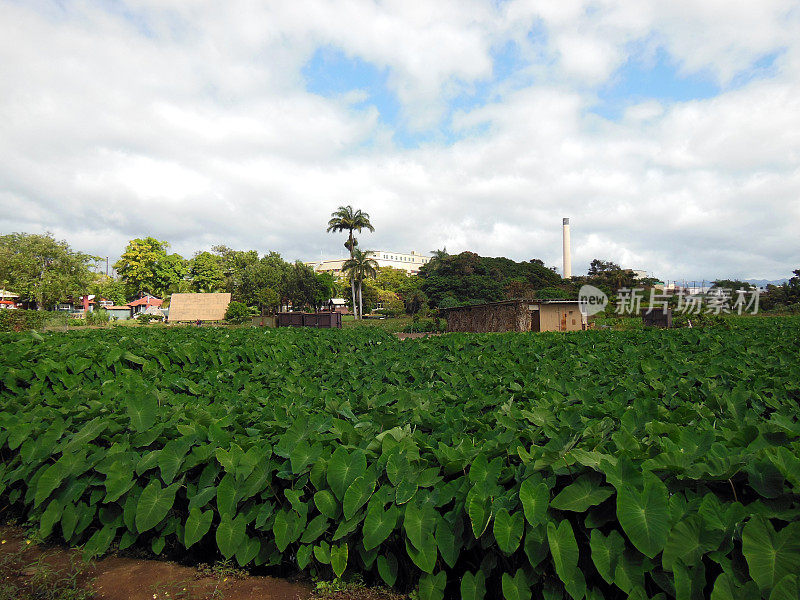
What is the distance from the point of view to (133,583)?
84.8 inches

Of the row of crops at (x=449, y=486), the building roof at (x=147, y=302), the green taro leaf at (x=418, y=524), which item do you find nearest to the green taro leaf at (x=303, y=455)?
the row of crops at (x=449, y=486)

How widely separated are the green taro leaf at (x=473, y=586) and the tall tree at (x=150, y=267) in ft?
183

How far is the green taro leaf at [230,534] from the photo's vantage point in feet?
6.88

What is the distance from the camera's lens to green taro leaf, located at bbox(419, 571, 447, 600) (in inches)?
72.2

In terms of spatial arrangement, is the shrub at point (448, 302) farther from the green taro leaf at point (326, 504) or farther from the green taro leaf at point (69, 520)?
the green taro leaf at point (326, 504)

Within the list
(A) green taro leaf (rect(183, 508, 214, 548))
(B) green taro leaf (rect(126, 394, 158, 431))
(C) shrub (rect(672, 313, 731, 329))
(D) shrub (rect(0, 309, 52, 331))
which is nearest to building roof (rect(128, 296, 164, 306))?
(D) shrub (rect(0, 309, 52, 331))

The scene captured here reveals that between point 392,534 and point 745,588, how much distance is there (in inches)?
49.8

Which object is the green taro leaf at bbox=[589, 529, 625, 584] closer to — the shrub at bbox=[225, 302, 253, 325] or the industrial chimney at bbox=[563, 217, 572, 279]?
the shrub at bbox=[225, 302, 253, 325]

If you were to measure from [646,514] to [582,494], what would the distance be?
20 cm

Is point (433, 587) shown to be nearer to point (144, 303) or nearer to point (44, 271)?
point (44, 271)

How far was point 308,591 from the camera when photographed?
2059mm

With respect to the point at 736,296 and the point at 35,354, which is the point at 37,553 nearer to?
the point at 35,354

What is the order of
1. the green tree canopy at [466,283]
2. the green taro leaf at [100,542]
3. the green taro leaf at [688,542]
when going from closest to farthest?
the green taro leaf at [688,542]
the green taro leaf at [100,542]
the green tree canopy at [466,283]

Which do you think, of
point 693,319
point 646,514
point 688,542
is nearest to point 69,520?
point 646,514
